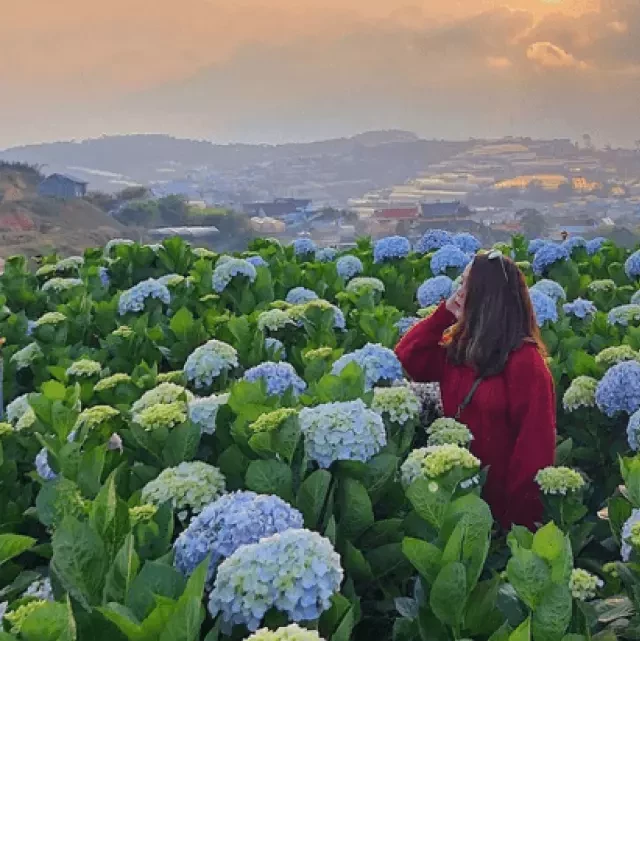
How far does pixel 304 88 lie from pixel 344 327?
1.09 metres

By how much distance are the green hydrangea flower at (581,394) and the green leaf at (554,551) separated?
1249mm

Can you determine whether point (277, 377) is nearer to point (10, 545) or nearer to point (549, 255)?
point (10, 545)

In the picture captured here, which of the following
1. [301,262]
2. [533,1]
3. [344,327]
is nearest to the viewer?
[533,1]

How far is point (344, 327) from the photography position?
2957 mm

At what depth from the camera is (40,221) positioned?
228 cm

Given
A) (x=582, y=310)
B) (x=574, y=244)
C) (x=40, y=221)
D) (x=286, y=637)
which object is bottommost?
(x=582, y=310)

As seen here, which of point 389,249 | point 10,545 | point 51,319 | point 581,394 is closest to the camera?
point 10,545

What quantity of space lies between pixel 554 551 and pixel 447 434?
64 cm

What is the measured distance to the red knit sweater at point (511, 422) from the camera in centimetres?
210

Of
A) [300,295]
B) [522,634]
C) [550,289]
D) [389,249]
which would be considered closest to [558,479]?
[522,634]
